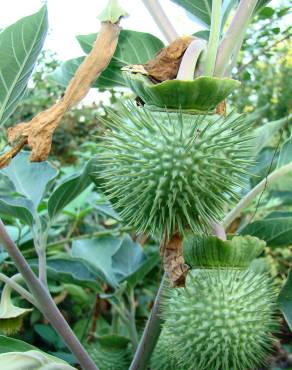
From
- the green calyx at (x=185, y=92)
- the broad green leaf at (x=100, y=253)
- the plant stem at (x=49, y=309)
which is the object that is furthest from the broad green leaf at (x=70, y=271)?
the green calyx at (x=185, y=92)

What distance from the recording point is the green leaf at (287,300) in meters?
1.17

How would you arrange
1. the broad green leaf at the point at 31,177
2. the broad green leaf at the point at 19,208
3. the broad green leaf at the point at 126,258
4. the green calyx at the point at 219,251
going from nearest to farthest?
the green calyx at the point at 219,251, the broad green leaf at the point at 19,208, the broad green leaf at the point at 31,177, the broad green leaf at the point at 126,258

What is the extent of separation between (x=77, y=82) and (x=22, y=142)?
5.6 inches

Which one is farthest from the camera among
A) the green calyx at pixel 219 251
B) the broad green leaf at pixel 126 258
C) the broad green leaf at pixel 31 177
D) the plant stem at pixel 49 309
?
the broad green leaf at pixel 126 258

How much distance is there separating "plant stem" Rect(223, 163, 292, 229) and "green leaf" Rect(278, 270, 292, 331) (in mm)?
191

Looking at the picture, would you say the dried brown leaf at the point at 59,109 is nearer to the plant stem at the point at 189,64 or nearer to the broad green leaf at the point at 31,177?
the plant stem at the point at 189,64

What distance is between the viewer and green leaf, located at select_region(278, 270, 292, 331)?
117 cm

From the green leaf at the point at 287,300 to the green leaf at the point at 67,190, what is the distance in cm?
50

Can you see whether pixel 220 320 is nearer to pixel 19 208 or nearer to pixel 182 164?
pixel 182 164

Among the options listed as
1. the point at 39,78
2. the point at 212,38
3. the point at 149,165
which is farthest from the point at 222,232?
the point at 39,78

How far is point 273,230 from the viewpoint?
128 cm

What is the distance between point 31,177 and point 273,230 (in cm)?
64

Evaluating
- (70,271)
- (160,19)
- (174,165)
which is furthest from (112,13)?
(70,271)

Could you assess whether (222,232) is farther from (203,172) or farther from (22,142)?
(22,142)
